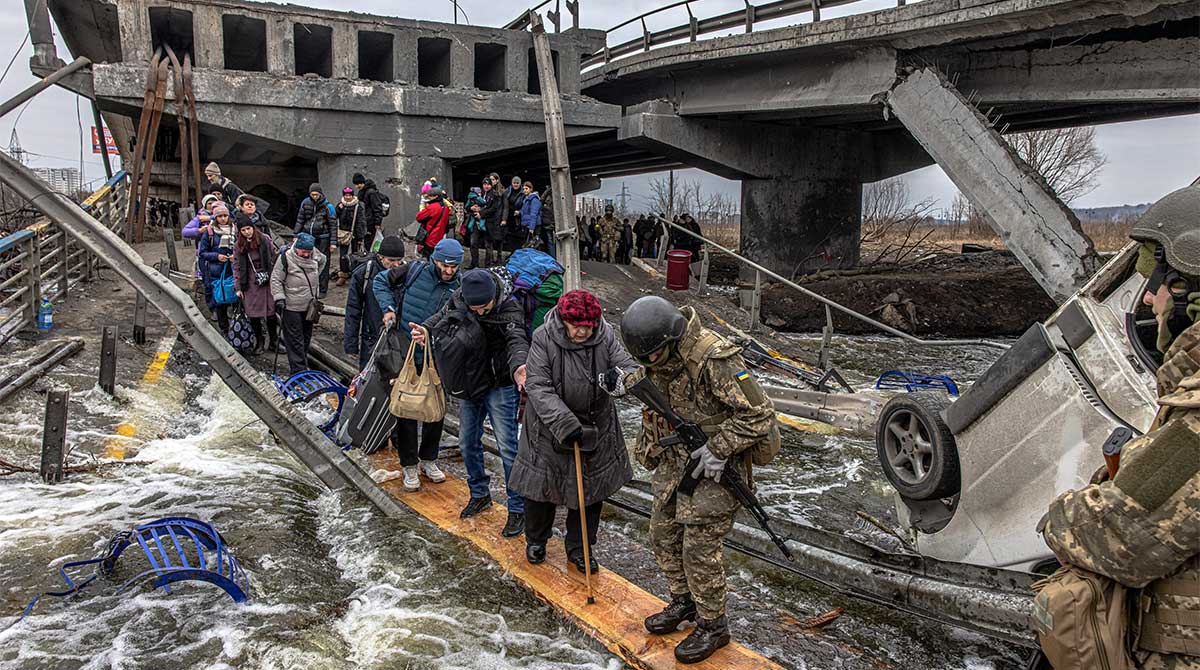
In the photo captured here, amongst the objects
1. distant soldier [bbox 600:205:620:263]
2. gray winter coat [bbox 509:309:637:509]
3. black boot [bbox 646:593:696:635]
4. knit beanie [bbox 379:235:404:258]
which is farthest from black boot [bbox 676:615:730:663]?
distant soldier [bbox 600:205:620:263]

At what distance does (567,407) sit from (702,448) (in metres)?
1.01

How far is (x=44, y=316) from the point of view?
9047 millimetres

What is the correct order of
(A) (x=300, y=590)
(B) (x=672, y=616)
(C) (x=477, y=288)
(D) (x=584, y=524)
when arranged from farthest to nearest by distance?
(C) (x=477, y=288) < (A) (x=300, y=590) < (D) (x=584, y=524) < (B) (x=672, y=616)

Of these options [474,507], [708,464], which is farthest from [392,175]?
[708,464]

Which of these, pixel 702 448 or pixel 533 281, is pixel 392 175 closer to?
pixel 533 281

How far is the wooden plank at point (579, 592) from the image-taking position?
12.4 ft

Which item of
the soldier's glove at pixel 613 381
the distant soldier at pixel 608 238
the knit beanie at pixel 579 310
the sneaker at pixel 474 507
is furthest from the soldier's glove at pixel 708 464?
the distant soldier at pixel 608 238

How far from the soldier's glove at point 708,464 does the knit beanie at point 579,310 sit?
41.0 inches

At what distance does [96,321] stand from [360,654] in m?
7.98

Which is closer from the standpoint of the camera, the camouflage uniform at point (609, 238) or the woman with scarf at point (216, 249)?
the woman with scarf at point (216, 249)

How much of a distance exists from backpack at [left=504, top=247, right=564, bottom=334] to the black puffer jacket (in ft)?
1.23

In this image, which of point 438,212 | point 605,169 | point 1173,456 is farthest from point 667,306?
point 605,169

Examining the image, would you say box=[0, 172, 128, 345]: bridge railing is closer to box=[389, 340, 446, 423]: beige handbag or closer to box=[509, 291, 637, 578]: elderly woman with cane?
box=[389, 340, 446, 423]: beige handbag

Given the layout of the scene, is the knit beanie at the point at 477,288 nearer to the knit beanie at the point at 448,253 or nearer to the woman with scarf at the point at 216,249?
the knit beanie at the point at 448,253
